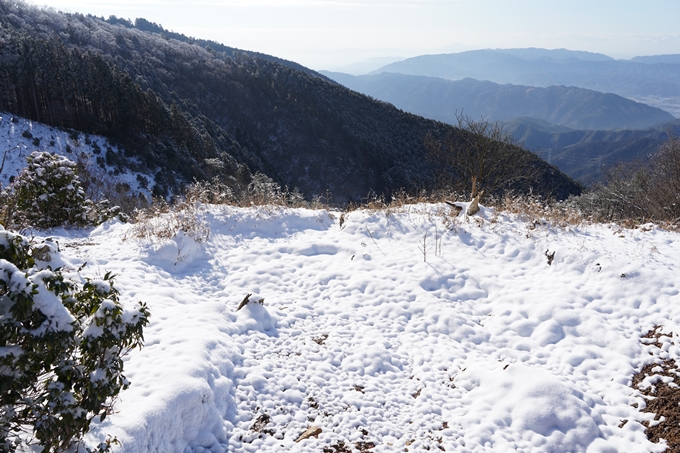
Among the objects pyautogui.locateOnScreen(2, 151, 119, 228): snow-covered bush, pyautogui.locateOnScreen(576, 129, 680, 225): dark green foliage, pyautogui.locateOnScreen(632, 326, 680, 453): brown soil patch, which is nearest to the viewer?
pyautogui.locateOnScreen(632, 326, 680, 453): brown soil patch

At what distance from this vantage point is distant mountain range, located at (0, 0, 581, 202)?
3834cm

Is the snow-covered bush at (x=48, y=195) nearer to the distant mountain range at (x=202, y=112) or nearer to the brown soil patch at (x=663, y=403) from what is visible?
the brown soil patch at (x=663, y=403)

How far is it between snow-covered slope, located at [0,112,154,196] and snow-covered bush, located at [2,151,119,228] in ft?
80.2

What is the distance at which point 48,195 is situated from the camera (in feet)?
28.1

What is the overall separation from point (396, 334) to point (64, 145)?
3782 centimetres

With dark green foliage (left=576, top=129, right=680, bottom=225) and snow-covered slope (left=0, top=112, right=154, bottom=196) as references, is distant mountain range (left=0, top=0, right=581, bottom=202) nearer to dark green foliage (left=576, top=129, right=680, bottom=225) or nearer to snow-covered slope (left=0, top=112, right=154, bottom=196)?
snow-covered slope (left=0, top=112, right=154, bottom=196)

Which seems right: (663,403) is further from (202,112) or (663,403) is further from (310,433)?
(202,112)

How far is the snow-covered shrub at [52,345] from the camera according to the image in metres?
2.11

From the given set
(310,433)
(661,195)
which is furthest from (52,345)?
(661,195)

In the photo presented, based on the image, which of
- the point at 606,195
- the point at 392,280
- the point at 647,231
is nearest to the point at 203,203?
the point at 392,280

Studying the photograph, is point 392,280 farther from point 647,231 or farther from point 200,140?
point 200,140

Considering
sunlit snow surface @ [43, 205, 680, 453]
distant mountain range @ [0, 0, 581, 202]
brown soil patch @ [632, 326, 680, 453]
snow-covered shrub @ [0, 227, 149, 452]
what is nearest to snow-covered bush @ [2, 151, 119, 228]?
sunlit snow surface @ [43, 205, 680, 453]

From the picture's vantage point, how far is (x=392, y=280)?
707 centimetres

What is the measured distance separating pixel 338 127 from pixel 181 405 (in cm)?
7678
